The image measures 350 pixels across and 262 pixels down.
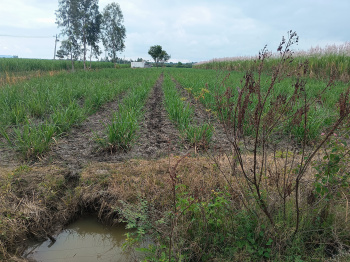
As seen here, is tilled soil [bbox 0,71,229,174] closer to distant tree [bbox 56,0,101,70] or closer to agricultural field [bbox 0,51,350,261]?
Result: agricultural field [bbox 0,51,350,261]

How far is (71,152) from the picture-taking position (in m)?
3.70

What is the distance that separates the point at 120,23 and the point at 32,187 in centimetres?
4463

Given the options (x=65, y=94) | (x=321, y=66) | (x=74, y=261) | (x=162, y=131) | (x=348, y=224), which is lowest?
(x=74, y=261)

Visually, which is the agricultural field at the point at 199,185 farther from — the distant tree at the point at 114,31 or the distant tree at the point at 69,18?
the distant tree at the point at 114,31

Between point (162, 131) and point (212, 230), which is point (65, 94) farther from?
point (212, 230)

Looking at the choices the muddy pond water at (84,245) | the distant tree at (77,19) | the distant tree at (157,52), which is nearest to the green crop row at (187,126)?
the muddy pond water at (84,245)

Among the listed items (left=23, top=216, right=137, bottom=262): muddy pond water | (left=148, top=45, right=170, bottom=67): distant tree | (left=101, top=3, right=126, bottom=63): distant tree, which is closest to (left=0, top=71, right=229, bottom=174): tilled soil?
(left=23, top=216, right=137, bottom=262): muddy pond water

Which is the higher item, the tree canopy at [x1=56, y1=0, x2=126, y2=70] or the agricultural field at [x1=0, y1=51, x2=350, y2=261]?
the tree canopy at [x1=56, y1=0, x2=126, y2=70]

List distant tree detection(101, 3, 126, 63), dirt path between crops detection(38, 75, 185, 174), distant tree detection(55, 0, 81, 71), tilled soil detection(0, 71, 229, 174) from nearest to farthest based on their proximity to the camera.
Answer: tilled soil detection(0, 71, 229, 174), dirt path between crops detection(38, 75, 185, 174), distant tree detection(55, 0, 81, 71), distant tree detection(101, 3, 126, 63)

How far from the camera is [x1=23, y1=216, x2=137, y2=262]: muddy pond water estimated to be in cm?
213

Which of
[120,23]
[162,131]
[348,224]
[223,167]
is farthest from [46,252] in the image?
[120,23]

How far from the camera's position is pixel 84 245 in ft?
7.57

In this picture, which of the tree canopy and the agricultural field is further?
the tree canopy

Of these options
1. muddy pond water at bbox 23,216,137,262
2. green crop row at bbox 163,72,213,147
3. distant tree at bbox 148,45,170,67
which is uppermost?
distant tree at bbox 148,45,170,67
